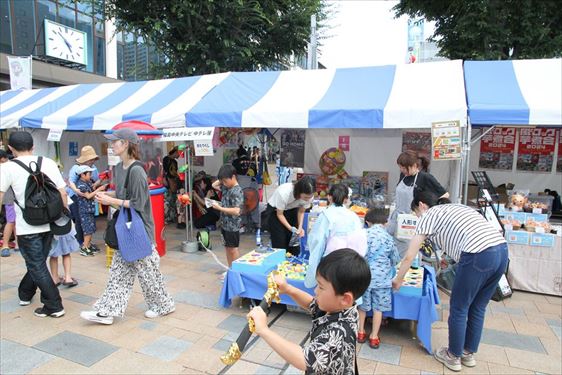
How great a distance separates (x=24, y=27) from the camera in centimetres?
1500

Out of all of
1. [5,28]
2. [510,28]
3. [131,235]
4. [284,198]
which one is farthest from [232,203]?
[5,28]

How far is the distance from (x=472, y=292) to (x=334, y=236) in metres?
1.08

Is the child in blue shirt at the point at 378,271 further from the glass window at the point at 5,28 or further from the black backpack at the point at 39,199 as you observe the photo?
the glass window at the point at 5,28

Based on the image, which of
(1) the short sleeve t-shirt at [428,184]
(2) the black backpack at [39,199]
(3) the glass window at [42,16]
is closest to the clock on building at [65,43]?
(3) the glass window at [42,16]

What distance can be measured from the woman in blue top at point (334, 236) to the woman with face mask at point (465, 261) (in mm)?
426

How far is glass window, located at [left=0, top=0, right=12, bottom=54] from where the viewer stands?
14.2 meters

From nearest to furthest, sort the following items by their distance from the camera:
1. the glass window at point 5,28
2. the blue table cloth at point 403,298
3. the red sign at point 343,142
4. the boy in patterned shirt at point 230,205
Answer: the blue table cloth at point 403,298
the boy in patterned shirt at point 230,205
the red sign at point 343,142
the glass window at point 5,28

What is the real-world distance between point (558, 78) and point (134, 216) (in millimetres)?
5504

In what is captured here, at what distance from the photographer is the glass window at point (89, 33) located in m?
17.7

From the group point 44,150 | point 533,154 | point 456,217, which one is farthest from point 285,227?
point 44,150

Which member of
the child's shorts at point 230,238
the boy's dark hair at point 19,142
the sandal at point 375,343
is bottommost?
the sandal at point 375,343

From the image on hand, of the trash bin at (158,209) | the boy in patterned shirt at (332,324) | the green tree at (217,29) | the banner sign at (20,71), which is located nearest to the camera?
the boy in patterned shirt at (332,324)

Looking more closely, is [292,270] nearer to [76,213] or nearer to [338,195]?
[338,195]

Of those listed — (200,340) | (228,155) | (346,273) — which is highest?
(228,155)
